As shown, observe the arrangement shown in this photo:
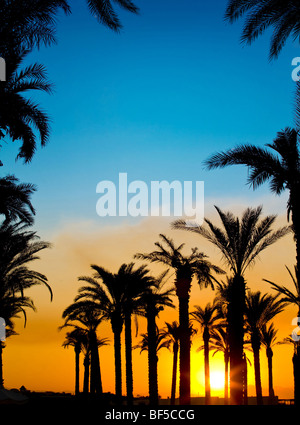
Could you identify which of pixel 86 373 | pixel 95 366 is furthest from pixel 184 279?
pixel 86 373

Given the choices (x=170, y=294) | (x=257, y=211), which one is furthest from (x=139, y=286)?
(x=257, y=211)

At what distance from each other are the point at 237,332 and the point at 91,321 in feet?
77.6

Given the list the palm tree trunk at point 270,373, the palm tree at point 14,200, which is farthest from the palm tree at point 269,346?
the palm tree at point 14,200

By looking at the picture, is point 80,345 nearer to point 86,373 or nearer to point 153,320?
point 86,373

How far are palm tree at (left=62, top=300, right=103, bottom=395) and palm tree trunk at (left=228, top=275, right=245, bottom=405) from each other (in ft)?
44.3

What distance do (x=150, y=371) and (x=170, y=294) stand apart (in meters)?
5.10

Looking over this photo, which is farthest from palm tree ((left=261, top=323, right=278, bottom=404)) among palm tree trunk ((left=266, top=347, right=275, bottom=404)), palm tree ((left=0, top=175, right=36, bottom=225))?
palm tree ((left=0, top=175, right=36, bottom=225))

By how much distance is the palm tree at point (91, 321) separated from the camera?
3694 cm

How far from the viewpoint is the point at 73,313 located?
129 feet

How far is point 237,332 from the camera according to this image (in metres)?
24.7

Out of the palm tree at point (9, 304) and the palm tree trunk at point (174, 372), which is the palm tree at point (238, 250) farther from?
A: the palm tree trunk at point (174, 372)

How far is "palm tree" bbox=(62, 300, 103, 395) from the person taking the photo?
121 ft

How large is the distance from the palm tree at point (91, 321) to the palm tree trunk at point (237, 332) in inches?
531
